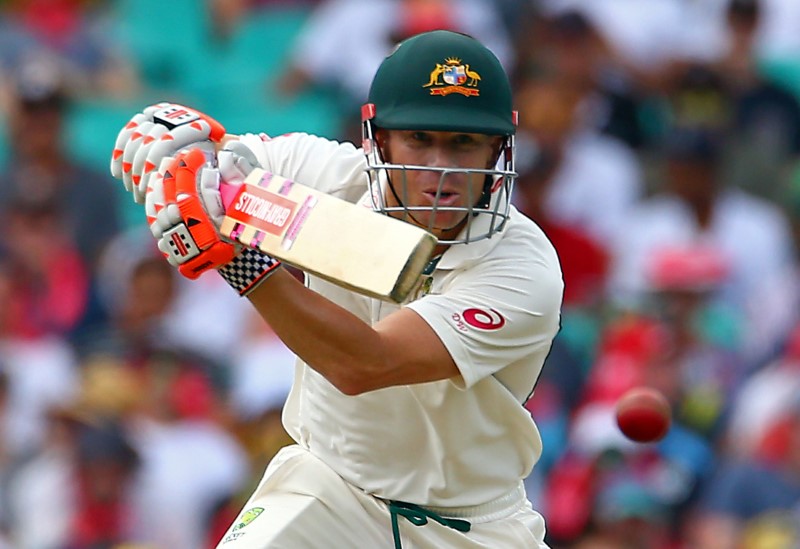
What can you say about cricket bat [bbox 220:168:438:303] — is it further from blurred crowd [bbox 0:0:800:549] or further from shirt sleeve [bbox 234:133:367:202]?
blurred crowd [bbox 0:0:800:549]

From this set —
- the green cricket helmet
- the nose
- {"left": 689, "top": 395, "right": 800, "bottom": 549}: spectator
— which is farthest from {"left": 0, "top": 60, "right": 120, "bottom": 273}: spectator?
the nose

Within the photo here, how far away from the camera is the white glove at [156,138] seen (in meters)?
3.56

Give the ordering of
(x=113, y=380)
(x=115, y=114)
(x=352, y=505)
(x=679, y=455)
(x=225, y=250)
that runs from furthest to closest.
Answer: (x=115, y=114), (x=113, y=380), (x=679, y=455), (x=352, y=505), (x=225, y=250)

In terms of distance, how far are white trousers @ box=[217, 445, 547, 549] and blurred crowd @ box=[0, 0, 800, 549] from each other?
2.63m

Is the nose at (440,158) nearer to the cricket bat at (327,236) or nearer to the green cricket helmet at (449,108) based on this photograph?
the green cricket helmet at (449,108)

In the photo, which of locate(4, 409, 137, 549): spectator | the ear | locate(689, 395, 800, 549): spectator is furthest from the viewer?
locate(4, 409, 137, 549): spectator

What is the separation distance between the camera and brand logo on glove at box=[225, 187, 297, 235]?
336 centimetres

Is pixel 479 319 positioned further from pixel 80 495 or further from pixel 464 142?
pixel 80 495

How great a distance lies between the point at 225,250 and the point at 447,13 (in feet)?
19.6

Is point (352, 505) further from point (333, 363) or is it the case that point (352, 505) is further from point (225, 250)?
point (225, 250)

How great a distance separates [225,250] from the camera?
343 cm

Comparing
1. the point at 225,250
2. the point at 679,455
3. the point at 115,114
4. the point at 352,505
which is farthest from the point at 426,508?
the point at 115,114

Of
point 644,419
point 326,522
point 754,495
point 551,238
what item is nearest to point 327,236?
point 326,522

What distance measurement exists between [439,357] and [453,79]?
2.29 feet
